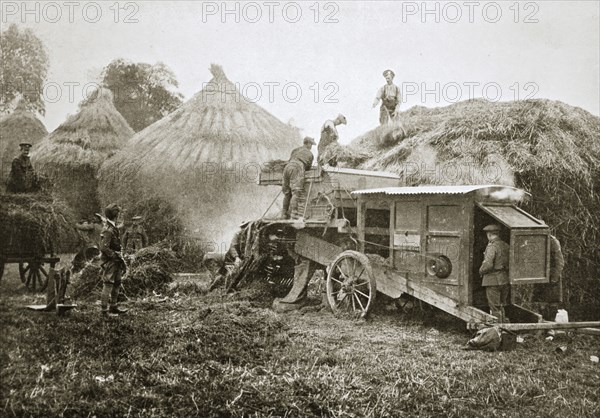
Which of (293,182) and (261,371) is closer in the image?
(261,371)

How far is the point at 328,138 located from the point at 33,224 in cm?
Answer: 633

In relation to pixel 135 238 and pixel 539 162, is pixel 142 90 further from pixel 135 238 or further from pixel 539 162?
pixel 539 162

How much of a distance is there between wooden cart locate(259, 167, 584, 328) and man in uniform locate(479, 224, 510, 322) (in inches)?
6.3

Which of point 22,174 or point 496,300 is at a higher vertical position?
point 22,174

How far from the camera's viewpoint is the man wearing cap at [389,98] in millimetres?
12984

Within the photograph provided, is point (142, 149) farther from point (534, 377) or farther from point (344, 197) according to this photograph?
point (534, 377)

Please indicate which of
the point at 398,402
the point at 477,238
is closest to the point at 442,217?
the point at 477,238

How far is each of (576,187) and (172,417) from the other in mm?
7903

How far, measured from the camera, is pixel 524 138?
9.85 metres

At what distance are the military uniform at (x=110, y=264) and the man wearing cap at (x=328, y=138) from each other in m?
5.51

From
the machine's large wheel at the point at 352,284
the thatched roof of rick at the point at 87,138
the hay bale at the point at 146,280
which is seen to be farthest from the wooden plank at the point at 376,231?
the thatched roof of rick at the point at 87,138

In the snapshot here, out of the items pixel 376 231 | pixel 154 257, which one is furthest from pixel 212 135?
pixel 376 231

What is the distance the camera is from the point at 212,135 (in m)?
16.3

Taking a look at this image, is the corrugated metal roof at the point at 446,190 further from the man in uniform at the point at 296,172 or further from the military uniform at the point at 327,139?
the military uniform at the point at 327,139
